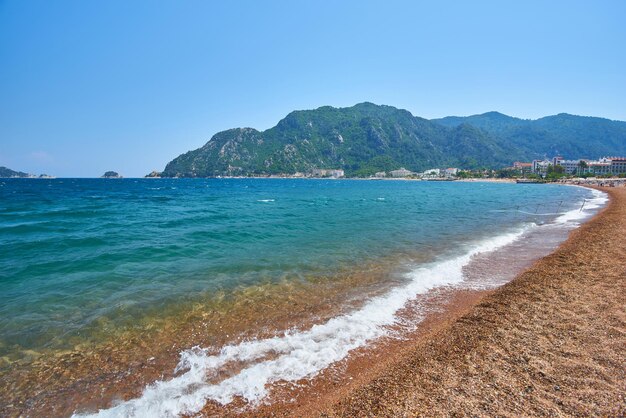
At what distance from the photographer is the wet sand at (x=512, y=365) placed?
15.7ft

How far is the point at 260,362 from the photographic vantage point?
691 cm

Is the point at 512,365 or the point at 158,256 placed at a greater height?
the point at 512,365

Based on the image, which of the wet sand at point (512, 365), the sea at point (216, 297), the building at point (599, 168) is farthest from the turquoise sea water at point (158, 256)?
the building at point (599, 168)

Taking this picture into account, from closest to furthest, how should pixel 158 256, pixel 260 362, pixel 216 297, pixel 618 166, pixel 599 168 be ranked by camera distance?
pixel 260 362, pixel 216 297, pixel 158 256, pixel 618 166, pixel 599 168

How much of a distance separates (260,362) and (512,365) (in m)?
5.30

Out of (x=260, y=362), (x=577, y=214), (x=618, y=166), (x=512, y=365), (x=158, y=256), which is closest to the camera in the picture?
(x=512, y=365)

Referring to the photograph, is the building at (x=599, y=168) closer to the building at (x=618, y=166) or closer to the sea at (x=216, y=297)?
the building at (x=618, y=166)

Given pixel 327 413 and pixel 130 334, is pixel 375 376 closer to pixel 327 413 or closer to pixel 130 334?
pixel 327 413

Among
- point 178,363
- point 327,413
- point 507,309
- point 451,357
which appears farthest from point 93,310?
point 507,309

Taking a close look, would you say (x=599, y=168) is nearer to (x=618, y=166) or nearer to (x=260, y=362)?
(x=618, y=166)

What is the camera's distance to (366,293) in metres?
11.0

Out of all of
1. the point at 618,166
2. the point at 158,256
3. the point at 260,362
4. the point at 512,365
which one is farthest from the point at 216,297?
the point at 618,166

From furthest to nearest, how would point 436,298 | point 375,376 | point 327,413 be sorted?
point 436,298
point 375,376
point 327,413

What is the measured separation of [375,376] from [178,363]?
4.59 meters
